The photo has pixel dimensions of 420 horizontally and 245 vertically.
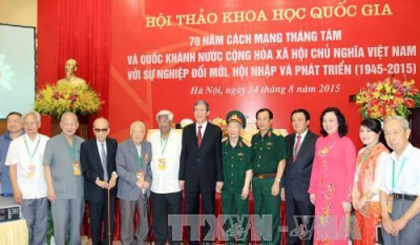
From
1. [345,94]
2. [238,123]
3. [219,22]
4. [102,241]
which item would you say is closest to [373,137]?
[238,123]

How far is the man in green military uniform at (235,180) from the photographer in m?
4.11

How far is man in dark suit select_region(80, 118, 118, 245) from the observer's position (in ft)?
13.1

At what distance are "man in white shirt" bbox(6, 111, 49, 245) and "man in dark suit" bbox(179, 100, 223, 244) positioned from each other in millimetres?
1271

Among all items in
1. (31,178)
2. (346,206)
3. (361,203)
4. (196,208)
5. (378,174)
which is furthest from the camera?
(196,208)

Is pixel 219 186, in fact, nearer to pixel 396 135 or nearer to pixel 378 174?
pixel 378 174

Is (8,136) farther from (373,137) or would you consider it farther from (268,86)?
(268,86)

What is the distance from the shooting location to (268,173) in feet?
13.5

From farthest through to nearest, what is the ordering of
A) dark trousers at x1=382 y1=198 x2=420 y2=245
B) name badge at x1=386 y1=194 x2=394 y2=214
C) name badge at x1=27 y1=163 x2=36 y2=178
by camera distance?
name badge at x1=27 y1=163 x2=36 y2=178 → name badge at x1=386 y1=194 x2=394 y2=214 → dark trousers at x1=382 y1=198 x2=420 y2=245

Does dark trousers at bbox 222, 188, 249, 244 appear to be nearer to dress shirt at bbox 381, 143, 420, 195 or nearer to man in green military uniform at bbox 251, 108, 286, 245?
man in green military uniform at bbox 251, 108, 286, 245

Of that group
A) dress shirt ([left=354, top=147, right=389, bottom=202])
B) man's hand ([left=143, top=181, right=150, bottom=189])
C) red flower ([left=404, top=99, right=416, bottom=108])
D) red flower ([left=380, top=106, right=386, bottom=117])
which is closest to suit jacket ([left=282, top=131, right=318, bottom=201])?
red flower ([left=380, top=106, right=386, bottom=117])

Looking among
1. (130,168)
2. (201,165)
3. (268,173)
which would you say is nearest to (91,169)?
(130,168)

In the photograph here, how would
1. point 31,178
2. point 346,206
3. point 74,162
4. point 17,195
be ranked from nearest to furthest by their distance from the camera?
point 346,206 < point 17,195 < point 31,178 < point 74,162

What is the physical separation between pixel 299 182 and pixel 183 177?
108 cm

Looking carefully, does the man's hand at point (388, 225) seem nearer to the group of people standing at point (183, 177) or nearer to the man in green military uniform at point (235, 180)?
the group of people standing at point (183, 177)
